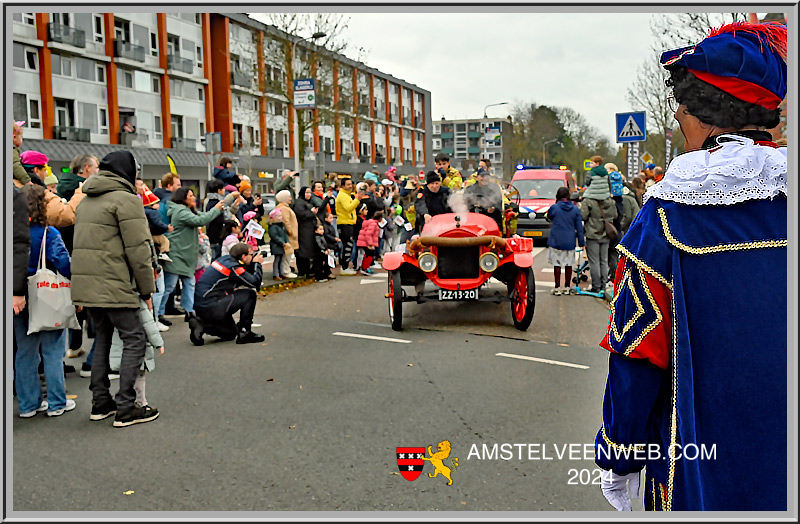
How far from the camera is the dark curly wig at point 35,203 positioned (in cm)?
501

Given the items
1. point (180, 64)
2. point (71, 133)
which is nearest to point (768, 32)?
point (71, 133)

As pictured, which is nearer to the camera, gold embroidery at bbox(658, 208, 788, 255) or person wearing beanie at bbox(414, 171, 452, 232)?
gold embroidery at bbox(658, 208, 788, 255)

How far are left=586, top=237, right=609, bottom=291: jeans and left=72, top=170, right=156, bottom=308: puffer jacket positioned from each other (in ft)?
23.9

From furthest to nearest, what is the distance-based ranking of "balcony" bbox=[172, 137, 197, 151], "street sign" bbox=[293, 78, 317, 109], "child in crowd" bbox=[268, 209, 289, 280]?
"balcony" bbox=[172, 137, 197, 151] < "street sign" bbox=[293, 78, 317, 109] < "child in crowd" bbox=[268, 209, 289, 280]

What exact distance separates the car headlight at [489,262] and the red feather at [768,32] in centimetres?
632

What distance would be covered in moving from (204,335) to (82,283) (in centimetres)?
329

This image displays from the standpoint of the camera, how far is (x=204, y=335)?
8.14m

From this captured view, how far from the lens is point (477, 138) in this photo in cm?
3381

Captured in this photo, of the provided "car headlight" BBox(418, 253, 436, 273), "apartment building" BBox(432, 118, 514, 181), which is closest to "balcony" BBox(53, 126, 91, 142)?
"apartment building" BBox(432, 118, 514, 181)

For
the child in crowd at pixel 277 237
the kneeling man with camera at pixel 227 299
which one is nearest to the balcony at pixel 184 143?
the child in crowd at pixel 277 237

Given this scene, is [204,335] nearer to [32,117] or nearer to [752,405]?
[752,405]

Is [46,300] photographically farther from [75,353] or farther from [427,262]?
[427,262]

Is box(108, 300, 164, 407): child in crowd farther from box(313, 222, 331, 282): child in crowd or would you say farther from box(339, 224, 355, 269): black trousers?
box(339, 224, 355, 269): black trousers

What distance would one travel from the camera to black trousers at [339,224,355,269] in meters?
14.5
